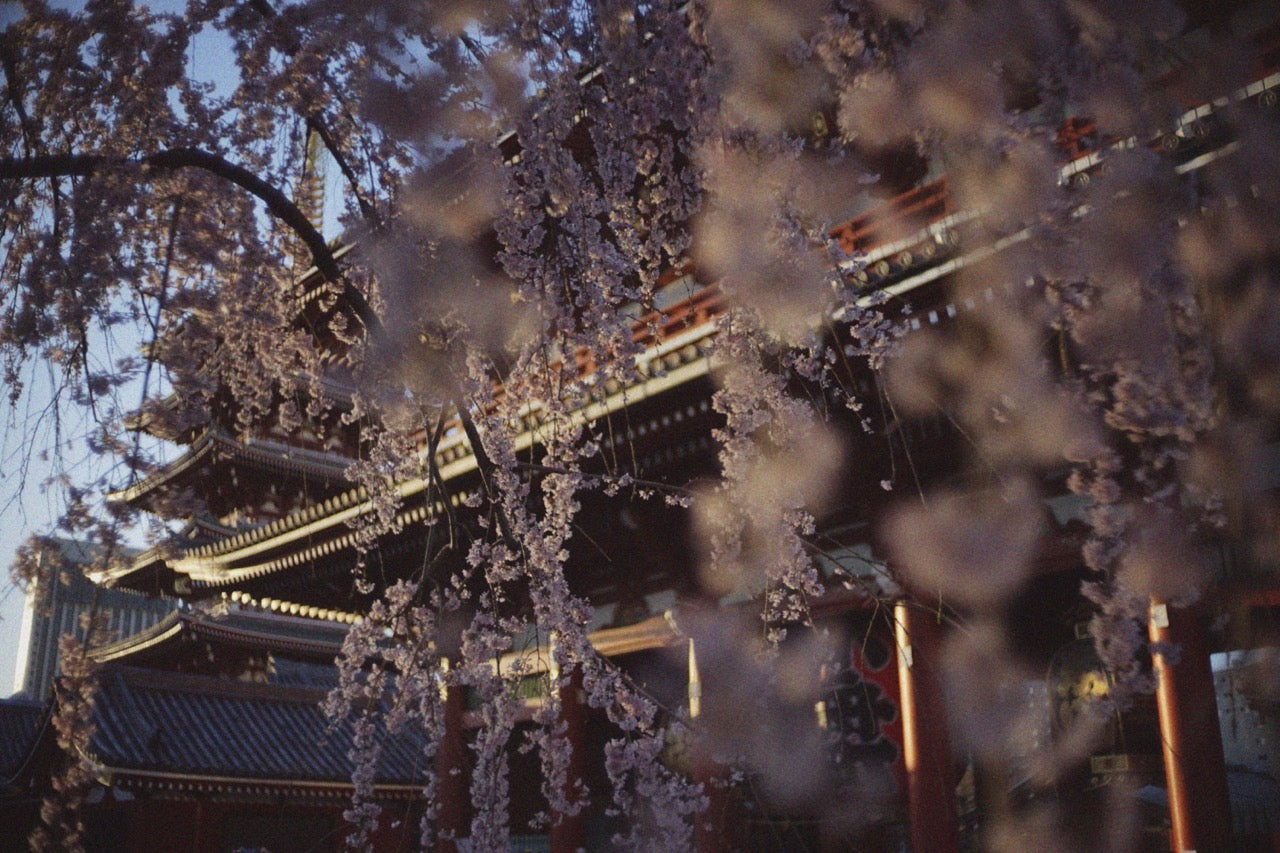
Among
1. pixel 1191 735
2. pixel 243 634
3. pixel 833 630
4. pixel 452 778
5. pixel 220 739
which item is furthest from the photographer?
pixel 243 634

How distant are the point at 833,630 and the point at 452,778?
3.96 meters

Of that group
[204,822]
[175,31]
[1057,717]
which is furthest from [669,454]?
[204,822]

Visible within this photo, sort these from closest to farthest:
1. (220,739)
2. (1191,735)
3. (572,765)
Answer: (1191,735) < (572,765) < (220,739)

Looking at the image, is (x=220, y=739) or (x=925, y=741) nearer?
(x=925, y=741)

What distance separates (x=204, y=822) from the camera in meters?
13.3

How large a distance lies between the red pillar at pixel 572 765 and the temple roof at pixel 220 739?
17.6 feet

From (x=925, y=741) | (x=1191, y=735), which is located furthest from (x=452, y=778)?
(x=1191, y=735)

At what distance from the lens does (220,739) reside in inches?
552

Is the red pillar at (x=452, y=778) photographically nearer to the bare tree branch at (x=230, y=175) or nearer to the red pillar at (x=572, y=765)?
the red pillar at (x=572, y=765)

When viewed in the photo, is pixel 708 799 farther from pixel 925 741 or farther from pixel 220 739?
pixel 220 739

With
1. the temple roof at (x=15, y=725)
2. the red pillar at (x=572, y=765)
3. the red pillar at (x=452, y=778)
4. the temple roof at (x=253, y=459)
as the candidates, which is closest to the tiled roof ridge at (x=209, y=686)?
the temple roof at (x=253, y=459)

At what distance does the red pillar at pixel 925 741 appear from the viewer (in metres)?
5.48

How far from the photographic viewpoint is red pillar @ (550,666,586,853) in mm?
7254

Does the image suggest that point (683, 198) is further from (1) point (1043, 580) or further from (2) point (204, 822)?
(2) point (204, 822)
